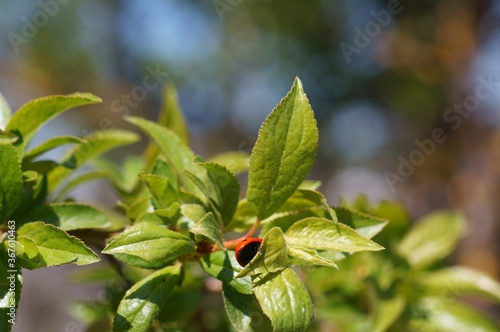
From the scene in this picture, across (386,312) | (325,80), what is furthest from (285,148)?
(325,80)

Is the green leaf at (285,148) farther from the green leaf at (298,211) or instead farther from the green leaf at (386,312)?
the green leaf at (386,312)

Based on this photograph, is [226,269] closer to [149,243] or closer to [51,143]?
[149,243]

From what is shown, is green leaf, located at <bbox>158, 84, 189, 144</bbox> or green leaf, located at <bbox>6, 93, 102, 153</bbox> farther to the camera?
green leaf, located at <bbox>158, 84, 189, 144</bbox>

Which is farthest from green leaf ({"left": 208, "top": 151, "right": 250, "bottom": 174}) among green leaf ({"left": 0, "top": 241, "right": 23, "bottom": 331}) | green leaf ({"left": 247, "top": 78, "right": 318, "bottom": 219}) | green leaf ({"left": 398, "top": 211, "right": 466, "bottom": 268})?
green leaf ({"left": 398, "top": 211, "right": 466, "bottom": 268})

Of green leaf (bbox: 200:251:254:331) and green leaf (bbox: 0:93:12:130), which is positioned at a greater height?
green leaf (bbox: 0:93:12:130)

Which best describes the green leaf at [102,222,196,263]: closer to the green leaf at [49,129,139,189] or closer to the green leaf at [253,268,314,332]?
the green leaf at [253,268,314,332]

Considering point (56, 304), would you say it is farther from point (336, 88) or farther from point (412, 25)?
point (412, 25)

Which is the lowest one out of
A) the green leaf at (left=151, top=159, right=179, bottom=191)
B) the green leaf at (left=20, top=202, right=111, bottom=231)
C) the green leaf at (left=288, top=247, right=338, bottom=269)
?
the green leaf at (left=20, top=202, right=111, bottom=231)

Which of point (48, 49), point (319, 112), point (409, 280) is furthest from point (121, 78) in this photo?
point (409, 280)
